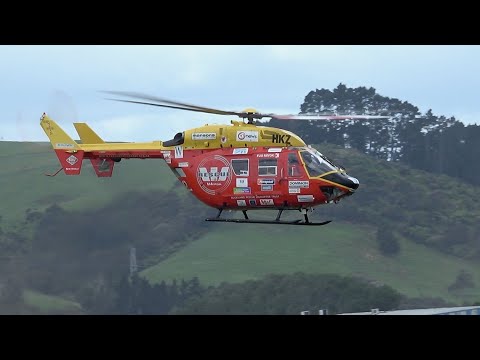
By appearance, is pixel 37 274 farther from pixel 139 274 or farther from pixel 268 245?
pixel 268 245

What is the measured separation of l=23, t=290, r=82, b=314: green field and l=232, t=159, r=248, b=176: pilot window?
19231mm

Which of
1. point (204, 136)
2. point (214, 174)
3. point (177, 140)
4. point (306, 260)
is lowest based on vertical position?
point (306, 260)

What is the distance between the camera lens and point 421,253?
65.8 metres

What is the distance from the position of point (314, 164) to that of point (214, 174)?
2.39 meters

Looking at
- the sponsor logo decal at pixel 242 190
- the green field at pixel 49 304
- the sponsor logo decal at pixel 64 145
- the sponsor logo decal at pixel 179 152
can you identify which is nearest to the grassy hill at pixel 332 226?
the green field at pixel 49 304

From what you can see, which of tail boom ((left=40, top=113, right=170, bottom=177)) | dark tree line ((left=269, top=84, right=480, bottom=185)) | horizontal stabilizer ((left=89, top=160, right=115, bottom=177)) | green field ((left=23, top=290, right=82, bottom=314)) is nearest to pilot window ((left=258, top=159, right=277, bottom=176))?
tail boom ((left=40, top=113, right=170, bottom=177))

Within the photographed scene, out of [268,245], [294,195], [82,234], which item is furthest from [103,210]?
[294,195]

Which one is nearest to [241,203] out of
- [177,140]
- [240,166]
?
[240,166]

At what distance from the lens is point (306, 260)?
201 ft

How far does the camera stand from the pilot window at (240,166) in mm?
25906

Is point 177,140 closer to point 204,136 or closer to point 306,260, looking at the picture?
point 204,136
